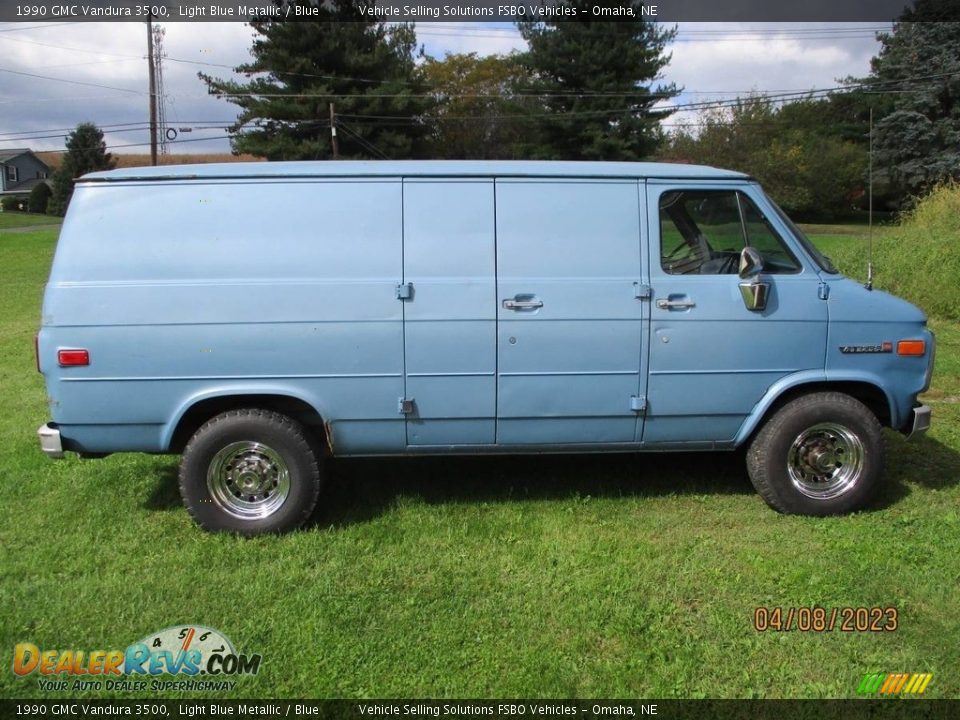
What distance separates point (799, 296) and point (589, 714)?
2874mm

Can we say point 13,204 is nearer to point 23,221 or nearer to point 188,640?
point 23,221

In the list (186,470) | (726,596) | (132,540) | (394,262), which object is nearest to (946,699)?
(726,596)

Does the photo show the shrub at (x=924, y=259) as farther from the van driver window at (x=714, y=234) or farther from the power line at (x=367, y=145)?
the power line at (x=367, y=145)

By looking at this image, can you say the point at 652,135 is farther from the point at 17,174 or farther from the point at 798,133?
the point at 17,174

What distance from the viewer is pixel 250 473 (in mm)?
4625

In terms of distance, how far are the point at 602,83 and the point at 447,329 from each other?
31.6 m

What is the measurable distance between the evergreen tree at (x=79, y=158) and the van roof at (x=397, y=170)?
5470cm

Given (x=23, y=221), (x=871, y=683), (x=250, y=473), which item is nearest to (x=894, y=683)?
(x=871, y=683)

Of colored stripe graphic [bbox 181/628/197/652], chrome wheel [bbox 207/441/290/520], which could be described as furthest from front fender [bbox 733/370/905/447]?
colored stripe graphic [bbox 181/628/197/652]

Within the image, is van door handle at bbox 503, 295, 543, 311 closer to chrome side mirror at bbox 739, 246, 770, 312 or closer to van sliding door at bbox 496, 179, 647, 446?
van sliding door at bbox 496, 179, 647, 446

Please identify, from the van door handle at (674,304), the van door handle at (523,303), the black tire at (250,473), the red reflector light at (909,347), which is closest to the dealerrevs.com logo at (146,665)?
the black tire at (250,473)

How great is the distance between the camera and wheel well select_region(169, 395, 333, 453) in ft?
15.0

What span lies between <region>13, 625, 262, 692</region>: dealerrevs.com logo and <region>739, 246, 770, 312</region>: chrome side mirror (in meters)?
3.33
